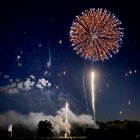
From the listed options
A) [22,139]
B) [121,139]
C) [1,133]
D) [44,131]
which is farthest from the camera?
[44,131]

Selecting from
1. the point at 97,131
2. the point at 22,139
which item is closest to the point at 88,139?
the point at 97,131

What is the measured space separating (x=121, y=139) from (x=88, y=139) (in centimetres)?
606

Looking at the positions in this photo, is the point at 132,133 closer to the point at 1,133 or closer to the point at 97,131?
the point at 97,131

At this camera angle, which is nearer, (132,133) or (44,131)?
(132,133)

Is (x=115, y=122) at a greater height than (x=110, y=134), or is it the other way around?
(x=115, y=122)

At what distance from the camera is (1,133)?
190ft

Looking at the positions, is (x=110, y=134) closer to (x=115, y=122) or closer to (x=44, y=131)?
(x=44, y=131)

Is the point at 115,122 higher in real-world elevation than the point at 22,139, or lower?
higher

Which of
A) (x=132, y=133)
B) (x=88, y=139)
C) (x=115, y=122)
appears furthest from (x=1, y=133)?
(x=115, y=122)

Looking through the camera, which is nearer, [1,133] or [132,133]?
[132,133]

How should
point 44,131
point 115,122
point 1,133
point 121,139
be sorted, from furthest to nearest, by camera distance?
1. point 115,122
2. point 44,131
3. point 1,133
4. point 121,139

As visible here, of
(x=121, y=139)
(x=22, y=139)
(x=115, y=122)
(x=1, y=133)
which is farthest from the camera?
(x=115, y=122)

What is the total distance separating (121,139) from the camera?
53.5 meters

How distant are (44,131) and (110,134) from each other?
3015 inches
